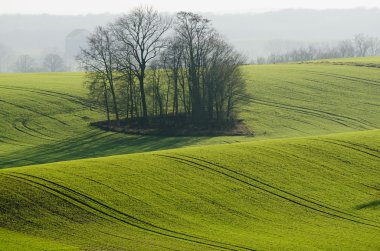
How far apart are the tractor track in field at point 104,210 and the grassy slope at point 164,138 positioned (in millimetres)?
20333

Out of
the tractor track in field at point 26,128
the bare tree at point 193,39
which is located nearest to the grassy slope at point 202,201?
the tractor track in field at point 26,128

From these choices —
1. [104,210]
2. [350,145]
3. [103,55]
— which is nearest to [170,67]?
[103,55]

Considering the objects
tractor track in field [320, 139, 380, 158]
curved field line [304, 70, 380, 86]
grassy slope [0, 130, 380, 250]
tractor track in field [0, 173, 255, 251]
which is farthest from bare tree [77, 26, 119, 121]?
curved field line [304, 70, 380, 86]

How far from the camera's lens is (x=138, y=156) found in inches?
1986

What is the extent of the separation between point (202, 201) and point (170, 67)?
1690 inches

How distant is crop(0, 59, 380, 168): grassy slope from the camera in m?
70.2

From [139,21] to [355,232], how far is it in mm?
51532

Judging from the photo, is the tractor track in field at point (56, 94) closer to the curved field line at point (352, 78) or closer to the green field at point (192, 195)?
the green field at point (192, 195)

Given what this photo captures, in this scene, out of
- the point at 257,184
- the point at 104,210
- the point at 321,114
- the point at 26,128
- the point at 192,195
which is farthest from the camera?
the point at 321,114

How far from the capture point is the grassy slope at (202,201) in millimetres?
36688

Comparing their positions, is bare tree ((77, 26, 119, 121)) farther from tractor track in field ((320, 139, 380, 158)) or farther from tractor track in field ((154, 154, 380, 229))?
tractor track in field ((154, 154, 380, 229))

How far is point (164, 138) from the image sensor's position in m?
74.9

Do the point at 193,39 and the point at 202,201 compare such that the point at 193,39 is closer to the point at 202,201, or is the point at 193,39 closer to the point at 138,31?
the point at 138,31

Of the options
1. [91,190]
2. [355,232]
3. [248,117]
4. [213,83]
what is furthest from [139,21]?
[355,232]
